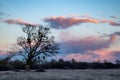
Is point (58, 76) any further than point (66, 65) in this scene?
No

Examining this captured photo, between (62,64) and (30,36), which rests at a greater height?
(30,36)

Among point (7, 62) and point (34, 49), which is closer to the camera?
point (34, 49)

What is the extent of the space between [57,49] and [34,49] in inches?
224

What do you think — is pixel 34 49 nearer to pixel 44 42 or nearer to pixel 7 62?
pixel 44 42

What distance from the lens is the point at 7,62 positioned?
74625 mm

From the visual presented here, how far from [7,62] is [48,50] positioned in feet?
40.8

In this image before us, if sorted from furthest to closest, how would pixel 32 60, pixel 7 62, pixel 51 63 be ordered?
pixel 51 63
pixel 7 62
pixel 32 60

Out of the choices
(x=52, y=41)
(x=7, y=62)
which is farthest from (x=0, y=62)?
(x=52, y=41)

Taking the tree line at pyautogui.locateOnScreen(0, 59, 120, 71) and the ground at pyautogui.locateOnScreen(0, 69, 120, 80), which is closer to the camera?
the ground at pyautogui.locateOnScreen(0, 69, 120, 80)

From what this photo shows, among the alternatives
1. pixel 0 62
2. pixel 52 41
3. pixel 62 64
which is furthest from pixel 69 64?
pixel 0 62

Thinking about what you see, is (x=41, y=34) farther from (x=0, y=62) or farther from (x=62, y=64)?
(x=62, y=64)

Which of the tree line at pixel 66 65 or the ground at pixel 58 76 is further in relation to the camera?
the tree line at pixel 66 65

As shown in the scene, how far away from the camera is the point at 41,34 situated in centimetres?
7175

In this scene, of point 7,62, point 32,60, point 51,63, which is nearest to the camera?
point 32,60
